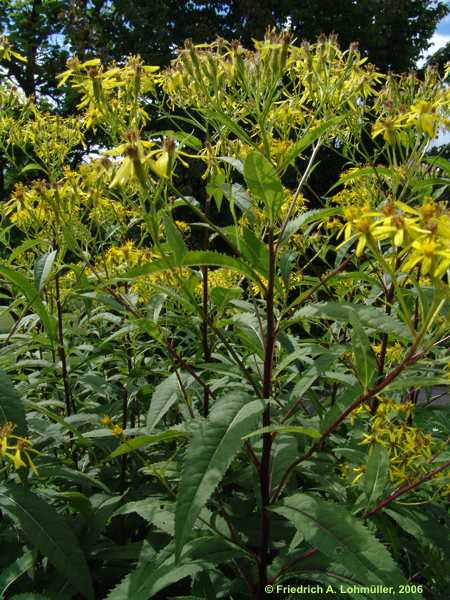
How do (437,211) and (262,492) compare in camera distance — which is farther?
(262,492)

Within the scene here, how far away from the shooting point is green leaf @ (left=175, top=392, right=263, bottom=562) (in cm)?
133

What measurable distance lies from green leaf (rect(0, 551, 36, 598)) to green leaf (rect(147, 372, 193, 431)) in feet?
1.98

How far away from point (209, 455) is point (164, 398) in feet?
2.23

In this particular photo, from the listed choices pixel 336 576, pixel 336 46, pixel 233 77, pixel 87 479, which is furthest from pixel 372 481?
pixel 336 46

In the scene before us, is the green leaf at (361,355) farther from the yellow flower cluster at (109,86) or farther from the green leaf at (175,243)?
the yellow flower cluster at (109,86)

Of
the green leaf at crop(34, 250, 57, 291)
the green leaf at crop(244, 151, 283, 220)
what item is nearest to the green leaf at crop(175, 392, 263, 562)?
the green leaf at crop(244, 151, 283, 220)

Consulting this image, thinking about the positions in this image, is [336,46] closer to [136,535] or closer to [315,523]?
[315,523]

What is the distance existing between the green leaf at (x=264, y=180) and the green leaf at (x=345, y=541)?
33.1 inches

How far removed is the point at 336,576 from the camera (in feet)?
5.64

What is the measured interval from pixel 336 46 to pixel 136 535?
2.31 m

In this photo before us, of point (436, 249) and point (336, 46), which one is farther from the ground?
point (336, 46)

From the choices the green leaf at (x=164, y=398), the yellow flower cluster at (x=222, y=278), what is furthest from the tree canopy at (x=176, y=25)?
the green leaf at (x=164, y=398)

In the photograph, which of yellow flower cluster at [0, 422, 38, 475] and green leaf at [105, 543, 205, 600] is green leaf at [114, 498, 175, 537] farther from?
yellow flower cluster at [0, 422, 38, 475]

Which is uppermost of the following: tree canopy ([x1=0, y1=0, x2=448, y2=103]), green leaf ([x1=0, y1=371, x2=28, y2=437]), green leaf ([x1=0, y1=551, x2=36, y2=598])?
tree canopy ([x1=0, y1=0, x2=448, y2=103])
